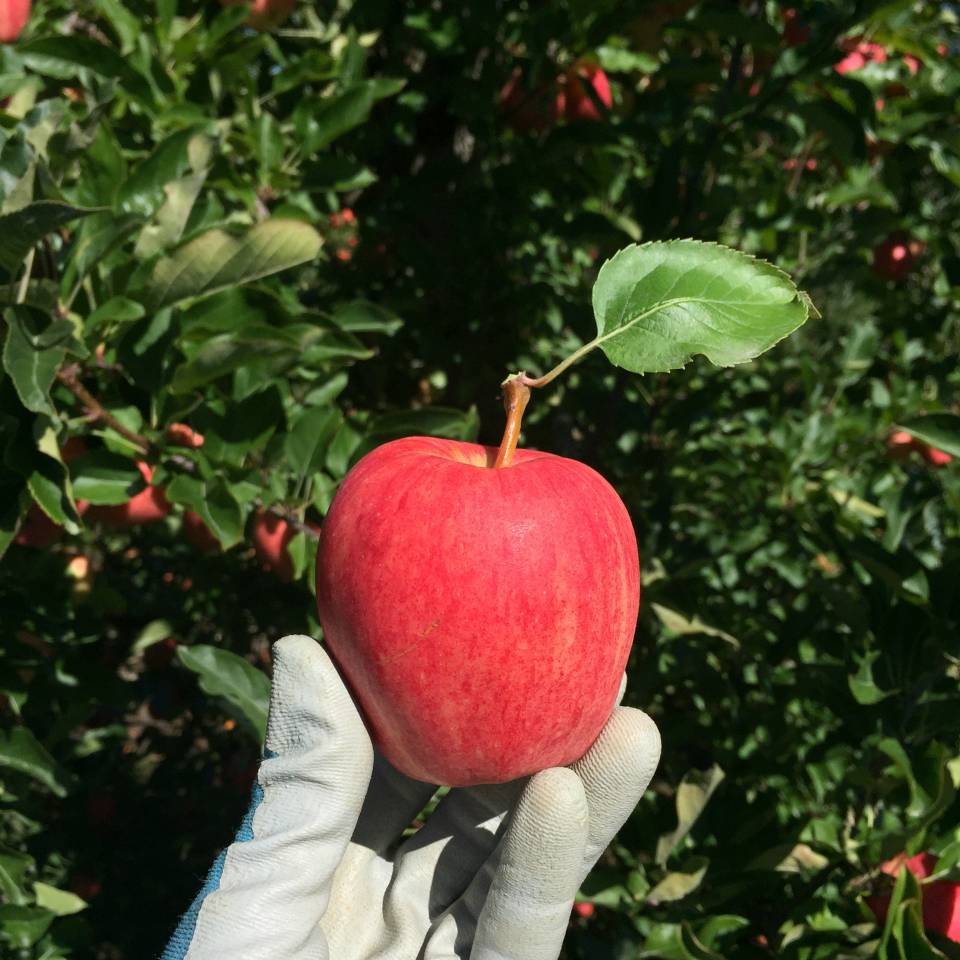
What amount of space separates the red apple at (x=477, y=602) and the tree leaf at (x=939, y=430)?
0.58 m

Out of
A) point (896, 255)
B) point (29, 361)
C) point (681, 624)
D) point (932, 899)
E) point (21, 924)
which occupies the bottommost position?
point (21, 924)

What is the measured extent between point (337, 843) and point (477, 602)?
1.04 feet

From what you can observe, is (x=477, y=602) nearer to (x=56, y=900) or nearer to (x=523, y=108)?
(x=56, y=900)

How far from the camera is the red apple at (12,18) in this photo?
1.62m

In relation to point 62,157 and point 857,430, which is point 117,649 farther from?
point 857,430

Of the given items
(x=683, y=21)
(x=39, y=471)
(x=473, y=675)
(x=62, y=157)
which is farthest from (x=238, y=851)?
(x=683, y=21)

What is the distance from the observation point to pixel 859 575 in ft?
5.52

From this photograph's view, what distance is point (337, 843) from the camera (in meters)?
0.91

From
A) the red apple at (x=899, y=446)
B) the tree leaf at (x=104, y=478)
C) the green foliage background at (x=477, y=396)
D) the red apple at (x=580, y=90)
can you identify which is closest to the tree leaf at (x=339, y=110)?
the green foliage background at (x=477, y=396)

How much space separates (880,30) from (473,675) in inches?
67.3

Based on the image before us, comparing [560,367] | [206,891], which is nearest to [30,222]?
[560,367]

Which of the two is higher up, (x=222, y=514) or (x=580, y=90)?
(x=580, y=90)

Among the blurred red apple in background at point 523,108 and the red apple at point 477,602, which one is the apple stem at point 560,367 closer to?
the red apple at point 477,602

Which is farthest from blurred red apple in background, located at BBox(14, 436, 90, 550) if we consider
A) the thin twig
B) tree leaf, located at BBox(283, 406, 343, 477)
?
tree leaf, located at BBox(283, 406, 343, 477)
